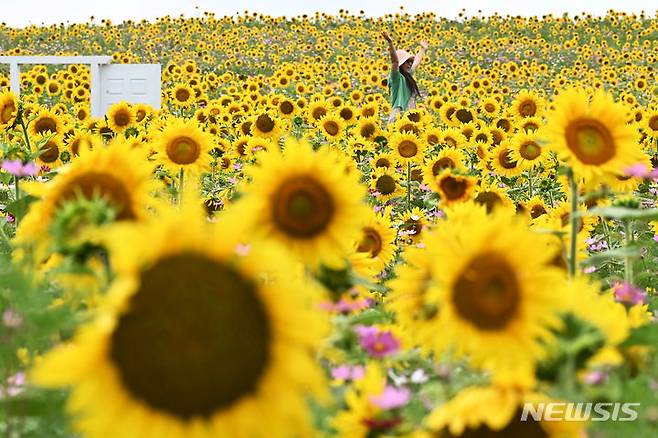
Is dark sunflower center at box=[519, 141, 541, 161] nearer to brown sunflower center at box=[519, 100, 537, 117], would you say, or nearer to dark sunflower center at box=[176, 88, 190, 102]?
brown sunflower center at box=[519, 100, 537, 117]

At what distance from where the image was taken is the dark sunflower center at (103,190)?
2.83 metres

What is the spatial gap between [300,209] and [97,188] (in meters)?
0.64

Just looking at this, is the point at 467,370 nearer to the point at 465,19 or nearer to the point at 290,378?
the point at 290,378

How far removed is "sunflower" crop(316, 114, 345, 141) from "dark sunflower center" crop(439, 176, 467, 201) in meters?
5.96

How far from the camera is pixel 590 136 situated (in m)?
3.87

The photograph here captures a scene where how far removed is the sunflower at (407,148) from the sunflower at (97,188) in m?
6.27

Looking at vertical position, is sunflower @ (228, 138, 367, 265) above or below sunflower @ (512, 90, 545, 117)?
below

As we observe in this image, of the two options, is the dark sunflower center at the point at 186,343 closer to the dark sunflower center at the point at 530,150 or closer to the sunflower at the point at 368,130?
the dark sunflower center at the point at 530,150

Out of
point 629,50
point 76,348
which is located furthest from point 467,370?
point 629,50

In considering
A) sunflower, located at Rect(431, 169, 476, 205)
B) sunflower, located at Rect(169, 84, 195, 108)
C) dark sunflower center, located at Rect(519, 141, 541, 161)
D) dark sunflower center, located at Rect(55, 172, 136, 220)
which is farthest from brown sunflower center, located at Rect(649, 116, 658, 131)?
dark sunflower center, located at Rect(55, 172, 136, 220)

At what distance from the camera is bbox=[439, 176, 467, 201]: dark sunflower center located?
524 cm

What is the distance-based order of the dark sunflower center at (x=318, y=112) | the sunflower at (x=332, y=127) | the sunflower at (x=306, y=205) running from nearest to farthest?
the sunflower at (x=306, y=205), the sunflower at (x=332, y=127), the dark sunflower center at (x=318, y=112)

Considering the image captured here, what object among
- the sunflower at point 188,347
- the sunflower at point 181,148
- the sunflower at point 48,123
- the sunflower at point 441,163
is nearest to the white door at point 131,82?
the sunflower at point 48,123

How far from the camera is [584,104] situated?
3910mm
